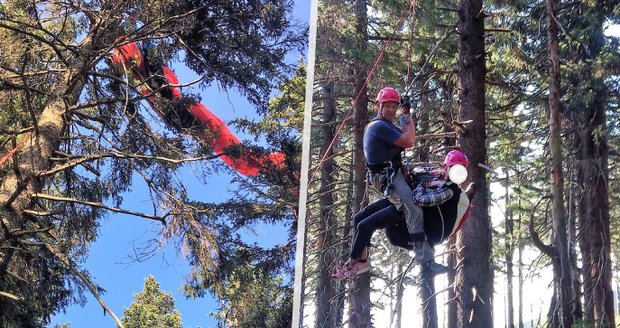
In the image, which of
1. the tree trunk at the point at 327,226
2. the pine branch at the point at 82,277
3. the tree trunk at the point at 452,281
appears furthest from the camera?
the pine branch at the point at 82,277

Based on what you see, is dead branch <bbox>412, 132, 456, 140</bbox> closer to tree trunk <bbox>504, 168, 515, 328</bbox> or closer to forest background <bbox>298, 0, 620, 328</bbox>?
forest background <bbox>298, 0, 620, 328</bbox>

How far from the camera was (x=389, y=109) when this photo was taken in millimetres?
1107

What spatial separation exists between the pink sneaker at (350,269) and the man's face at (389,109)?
0.31 meters

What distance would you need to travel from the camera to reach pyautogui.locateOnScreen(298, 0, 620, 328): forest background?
1223mm

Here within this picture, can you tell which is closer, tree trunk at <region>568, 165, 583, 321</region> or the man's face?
the man's face

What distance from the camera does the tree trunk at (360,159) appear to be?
1286mm

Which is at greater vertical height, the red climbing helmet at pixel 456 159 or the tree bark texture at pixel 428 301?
the red climbing helmet at pixel 456 159

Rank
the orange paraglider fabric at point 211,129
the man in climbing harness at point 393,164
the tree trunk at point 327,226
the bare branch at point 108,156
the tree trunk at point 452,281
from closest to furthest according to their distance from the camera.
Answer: the man in climbing harness at point 393,164 → the tree trunk at point 452,281 → the tree trunk at point 327,226 → the bare branch at point 108,156 → the orange paraglider fabric at point 211,129

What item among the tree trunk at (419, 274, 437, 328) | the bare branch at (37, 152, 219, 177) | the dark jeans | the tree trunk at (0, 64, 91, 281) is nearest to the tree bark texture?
the tree trunk at (419, 274, 437, 328)

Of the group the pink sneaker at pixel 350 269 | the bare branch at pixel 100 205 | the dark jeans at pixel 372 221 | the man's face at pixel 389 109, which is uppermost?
the bare branch at pixel 100 205

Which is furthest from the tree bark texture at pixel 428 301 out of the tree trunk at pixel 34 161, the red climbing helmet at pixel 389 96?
the tree trunk at pixel 34 161

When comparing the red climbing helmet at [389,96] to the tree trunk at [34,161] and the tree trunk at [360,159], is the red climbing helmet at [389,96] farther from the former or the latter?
the tree trunk at [34,161]

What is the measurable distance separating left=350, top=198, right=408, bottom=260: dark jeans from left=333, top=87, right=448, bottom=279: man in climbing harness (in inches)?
0.5

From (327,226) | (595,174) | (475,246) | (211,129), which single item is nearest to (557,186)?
(595,174)
